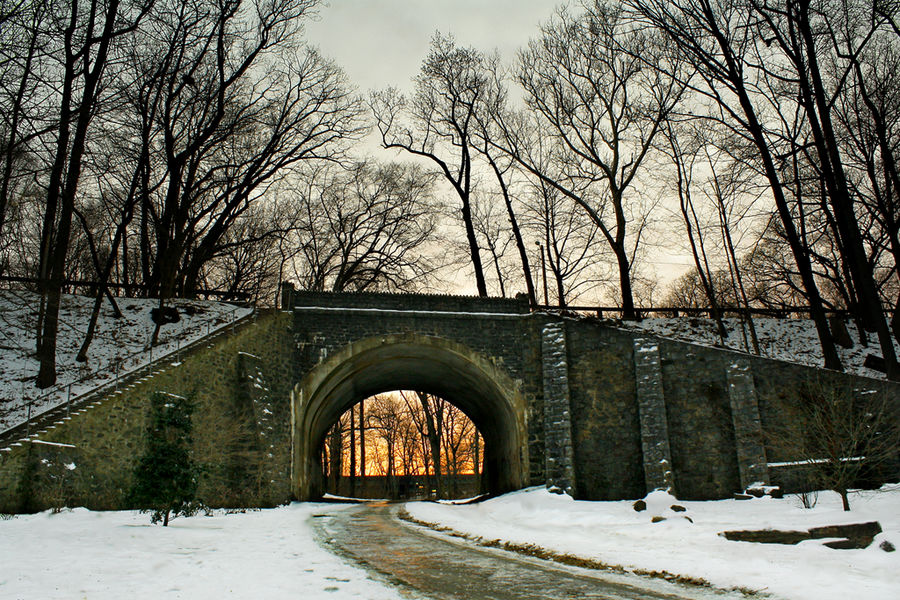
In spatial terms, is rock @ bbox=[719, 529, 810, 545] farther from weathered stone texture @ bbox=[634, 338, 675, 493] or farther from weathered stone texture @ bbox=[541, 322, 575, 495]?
weathered stone texture @ bbox=[541, 322, 575, 495]

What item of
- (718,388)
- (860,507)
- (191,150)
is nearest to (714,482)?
(718,388)

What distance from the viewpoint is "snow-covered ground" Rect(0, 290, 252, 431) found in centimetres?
1616

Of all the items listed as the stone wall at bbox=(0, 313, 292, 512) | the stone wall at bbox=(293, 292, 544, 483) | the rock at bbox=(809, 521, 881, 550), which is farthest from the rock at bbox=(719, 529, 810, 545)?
the stone wall at bbox=(0, 313, 292, 512)

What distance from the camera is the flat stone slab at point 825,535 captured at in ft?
28.5

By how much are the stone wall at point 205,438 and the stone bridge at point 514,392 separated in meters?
0.05

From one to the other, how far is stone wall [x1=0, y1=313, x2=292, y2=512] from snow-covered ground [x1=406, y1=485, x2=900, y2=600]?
16.3 feet

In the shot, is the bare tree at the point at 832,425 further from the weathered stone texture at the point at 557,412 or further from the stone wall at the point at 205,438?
the stone wall at the point at 205,438

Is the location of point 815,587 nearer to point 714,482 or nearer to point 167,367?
point 714,482

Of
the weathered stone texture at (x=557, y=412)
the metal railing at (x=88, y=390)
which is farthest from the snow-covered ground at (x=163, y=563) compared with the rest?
the weathered stone texture at (x=557, y=412)

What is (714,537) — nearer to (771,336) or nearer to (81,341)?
(771,336)

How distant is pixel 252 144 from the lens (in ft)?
91.5

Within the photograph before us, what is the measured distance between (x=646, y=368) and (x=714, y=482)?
12.6 feet

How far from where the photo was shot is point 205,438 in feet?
53.2

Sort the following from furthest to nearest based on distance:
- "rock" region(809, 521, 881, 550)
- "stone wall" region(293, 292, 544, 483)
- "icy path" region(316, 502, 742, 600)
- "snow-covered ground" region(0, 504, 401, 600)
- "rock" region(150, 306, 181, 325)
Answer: "rock" region(150, 306, 181, 325)
"stone wall" region(293, 292, 544, 483)
"rock" region(809, 521, 881, 550)
"icy path" region(316, 502, 742, 600)
"snow-covered ground" region(0, 504, 401, 600)
